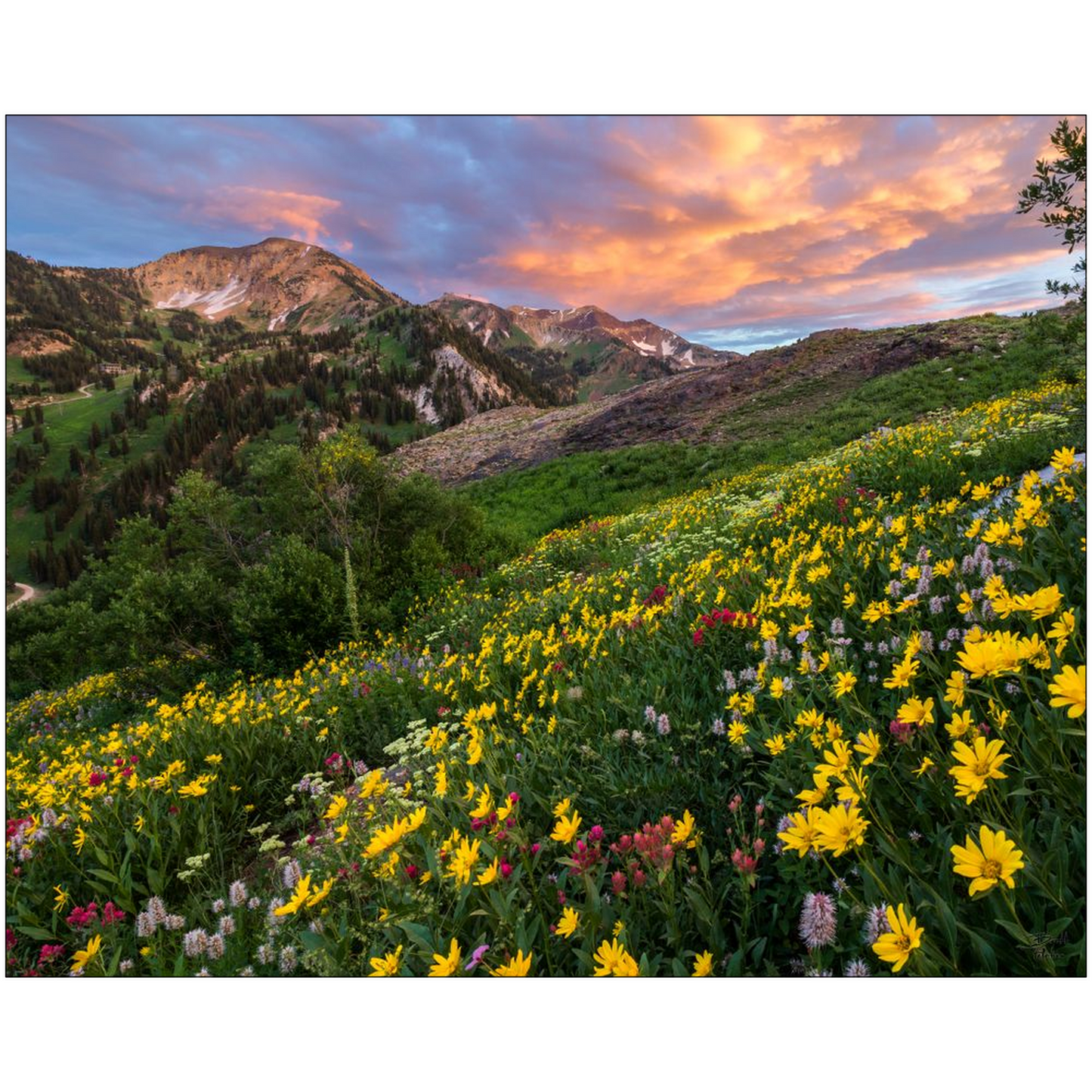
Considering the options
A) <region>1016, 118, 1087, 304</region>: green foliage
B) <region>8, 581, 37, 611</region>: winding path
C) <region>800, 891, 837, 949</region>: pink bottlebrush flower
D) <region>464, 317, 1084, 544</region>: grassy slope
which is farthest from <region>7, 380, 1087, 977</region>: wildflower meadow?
<region>464, 317, 1084, 544</region>: grassy slope

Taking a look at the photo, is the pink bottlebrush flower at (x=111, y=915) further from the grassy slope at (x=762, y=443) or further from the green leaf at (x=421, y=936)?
the grassy slope at (x=762, y=443)

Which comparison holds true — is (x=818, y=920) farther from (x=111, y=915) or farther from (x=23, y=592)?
(x=23, y=592)

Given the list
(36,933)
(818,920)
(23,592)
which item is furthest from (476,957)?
(23,592)

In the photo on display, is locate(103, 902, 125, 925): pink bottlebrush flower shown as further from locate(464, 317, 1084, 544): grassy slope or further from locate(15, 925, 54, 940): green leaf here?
locate(464, 317, 1084, 544): grassy slope

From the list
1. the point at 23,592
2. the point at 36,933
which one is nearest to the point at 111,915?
the point at 36,933

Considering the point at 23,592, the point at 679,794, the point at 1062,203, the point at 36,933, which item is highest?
the point at 1062,203

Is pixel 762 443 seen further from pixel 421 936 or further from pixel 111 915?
pixel 111 915

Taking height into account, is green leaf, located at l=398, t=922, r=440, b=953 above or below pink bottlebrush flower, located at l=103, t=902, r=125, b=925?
above

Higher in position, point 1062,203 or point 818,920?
point 1062,203

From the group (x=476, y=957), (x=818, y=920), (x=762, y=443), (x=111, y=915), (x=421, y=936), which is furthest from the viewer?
(x=762, y=443)

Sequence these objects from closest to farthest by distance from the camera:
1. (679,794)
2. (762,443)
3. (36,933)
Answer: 1. (679,794)
2. (36,933)
3. (762,443)

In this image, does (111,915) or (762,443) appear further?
(762,443)

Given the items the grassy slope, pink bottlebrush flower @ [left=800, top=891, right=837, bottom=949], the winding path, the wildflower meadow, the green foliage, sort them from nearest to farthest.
Result: pink bottlebrush flower @ [left=800, top=891, right=837, bottom=949] < the wildflower meadow < the green foliage < the winding path < the grassy slope
